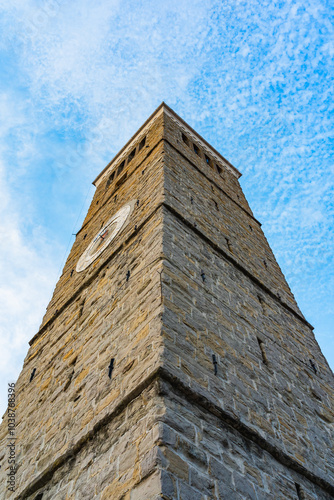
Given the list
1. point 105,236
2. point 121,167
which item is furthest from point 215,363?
point 121,167

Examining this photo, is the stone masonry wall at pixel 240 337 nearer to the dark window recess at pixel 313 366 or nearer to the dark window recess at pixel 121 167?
the dark window recess at pixel 313 366

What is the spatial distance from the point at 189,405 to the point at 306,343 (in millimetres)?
4365

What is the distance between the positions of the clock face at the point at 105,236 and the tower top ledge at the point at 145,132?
5.62 metres

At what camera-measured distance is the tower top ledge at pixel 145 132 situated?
15.4m

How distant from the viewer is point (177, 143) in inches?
511

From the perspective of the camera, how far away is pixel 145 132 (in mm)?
15094

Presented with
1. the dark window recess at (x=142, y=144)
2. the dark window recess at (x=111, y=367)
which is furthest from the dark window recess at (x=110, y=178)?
the dark window recess at (x=111, y=367)

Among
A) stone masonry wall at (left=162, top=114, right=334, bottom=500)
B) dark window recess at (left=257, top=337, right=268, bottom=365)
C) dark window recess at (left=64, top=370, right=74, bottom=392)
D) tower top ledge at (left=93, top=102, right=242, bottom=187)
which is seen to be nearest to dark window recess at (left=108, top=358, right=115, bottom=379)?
stone masonry wall at (left=162, top=114, right=334, bottom=500)

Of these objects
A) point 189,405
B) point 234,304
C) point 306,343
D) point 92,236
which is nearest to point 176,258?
point 234,304

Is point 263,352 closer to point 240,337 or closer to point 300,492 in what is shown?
point 240,337

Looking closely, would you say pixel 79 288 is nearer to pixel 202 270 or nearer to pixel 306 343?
pixel 202 270

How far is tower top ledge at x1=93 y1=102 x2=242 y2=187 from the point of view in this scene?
50.7 ft

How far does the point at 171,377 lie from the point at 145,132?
1211cm

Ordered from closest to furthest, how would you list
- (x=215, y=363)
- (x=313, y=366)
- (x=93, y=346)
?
(x=215, y=363), (x=93, y=346), (x=313, y=366)
